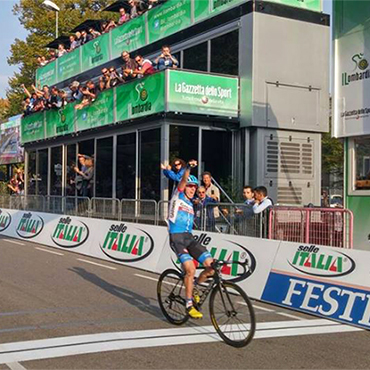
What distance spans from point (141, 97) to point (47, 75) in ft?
46.4

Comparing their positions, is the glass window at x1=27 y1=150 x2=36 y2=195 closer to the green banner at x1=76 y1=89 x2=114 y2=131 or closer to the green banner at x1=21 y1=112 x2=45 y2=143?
the green banner at x1=21 y1=112 x2=45 y2=143

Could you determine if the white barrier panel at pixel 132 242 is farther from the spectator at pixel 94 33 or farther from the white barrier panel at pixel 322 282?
the spectator at pixel 94 33

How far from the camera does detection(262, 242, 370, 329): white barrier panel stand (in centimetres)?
743

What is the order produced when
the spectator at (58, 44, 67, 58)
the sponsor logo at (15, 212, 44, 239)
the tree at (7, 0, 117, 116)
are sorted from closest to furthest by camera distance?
the sponsor logo at (15, 212, 44, 239)
the spectator at (58, 44, 67, 58)
the tree at (7, 0, 117, 116)

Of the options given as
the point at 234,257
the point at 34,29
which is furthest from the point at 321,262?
the point at 34,29

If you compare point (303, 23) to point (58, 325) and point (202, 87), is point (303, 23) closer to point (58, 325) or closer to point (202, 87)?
point (202, 87)

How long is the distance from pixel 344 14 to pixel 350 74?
4.25 feet

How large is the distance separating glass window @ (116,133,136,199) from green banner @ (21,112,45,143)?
674 cm

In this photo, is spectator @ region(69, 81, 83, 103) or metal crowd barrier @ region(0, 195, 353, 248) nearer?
metal crowd barrier @ region(0, 195, 353, 248)

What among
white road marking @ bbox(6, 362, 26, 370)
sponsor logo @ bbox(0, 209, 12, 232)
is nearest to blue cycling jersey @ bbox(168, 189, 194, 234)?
white road marking @ bbox(6, 362, 26, 370)

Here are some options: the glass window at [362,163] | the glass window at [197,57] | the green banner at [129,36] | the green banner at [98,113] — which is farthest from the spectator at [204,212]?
the green banner at [129,36]

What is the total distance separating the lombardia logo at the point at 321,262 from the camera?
793 centimetres

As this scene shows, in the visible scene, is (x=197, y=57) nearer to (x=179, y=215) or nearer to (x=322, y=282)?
(x=322, y=282)

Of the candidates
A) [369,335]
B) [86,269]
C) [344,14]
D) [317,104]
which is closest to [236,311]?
[369,335]
